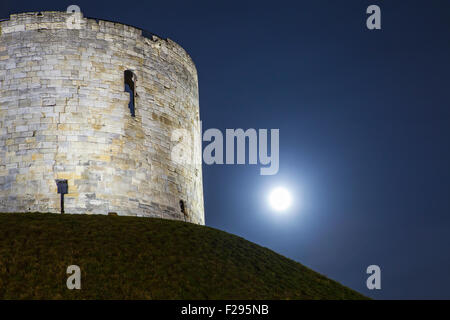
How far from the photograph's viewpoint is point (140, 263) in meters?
19.2

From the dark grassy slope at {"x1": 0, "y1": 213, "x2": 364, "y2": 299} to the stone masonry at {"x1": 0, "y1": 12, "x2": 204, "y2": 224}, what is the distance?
2171 millimetres

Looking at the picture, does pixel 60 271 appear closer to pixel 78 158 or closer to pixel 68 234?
pixel 68 234

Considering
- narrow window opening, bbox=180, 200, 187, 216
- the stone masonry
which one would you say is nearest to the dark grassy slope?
the stone masonry

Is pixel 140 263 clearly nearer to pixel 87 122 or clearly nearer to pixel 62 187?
pixel 62 187

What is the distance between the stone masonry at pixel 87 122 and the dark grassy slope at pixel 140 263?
7.12ft

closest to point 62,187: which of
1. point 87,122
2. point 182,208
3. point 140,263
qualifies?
point 87,122

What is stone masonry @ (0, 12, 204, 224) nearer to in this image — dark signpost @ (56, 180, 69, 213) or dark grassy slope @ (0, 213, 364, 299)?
dark signpost @ (56, 180, 69, 213)

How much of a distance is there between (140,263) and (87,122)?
25.5 ft

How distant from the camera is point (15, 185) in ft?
80.0

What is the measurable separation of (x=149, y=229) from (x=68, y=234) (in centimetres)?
248

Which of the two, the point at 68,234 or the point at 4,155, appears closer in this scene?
the point at 68,234

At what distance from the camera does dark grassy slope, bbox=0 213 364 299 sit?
58.1ft

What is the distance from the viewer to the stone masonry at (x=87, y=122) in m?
24.5

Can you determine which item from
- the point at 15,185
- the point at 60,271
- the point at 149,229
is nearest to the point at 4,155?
the point at 15,185
